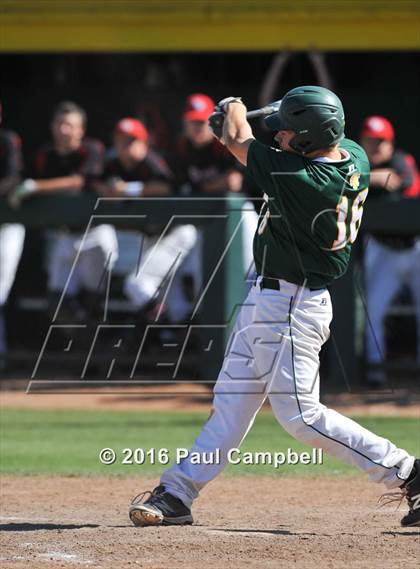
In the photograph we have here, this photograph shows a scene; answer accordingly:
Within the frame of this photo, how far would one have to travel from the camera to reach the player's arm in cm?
502

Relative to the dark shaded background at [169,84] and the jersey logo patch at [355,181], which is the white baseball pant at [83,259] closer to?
the dark shaded background at [169,84]

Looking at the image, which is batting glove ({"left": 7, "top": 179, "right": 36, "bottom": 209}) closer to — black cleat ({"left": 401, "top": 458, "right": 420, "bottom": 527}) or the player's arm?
the player's arm

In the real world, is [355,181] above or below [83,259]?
above

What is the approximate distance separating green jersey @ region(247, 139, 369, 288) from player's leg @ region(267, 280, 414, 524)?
0.14 m

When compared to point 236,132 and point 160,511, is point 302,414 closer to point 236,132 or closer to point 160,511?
point 160,511

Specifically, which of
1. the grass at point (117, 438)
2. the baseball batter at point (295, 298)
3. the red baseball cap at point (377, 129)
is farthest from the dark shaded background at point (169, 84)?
the baseball batter at point (295, 298)

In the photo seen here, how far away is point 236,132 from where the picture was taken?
505 cm

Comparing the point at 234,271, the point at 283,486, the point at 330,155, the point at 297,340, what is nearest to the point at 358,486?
the point at 283,486

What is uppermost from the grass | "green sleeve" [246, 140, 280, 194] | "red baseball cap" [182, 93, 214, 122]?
"green sleeve" [246, 140, 280, 194]

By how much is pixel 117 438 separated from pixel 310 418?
3.09 metres

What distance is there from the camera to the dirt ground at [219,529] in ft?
15.0

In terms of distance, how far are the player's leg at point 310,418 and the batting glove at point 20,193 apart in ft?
17.3

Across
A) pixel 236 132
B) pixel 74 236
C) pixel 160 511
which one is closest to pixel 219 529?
pixel 160 511

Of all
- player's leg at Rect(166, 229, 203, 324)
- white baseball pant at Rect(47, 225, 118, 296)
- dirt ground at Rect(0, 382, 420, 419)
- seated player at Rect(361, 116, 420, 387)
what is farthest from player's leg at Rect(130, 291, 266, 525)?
white baseball pant at Rect(47, 225, 118, 296)
